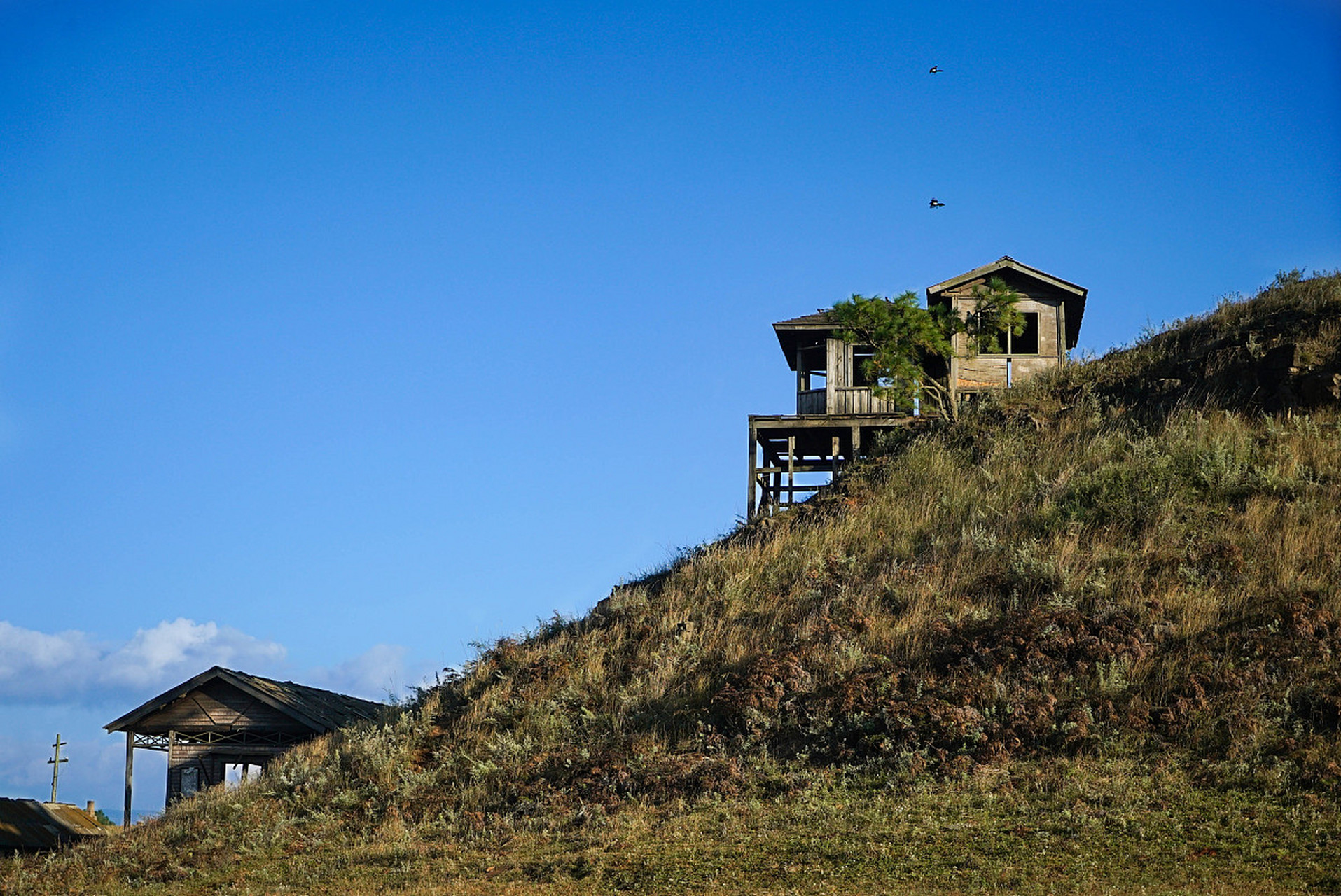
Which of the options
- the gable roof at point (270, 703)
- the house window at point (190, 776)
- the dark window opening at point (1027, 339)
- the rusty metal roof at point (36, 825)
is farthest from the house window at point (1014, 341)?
the rusty metal roof at point (36, 825)

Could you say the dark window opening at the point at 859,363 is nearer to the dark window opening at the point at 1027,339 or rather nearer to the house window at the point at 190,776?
the dark window opening at the point at 1027,339

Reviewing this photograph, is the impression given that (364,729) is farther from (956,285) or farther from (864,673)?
(956,285)

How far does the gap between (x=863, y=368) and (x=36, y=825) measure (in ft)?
88.4

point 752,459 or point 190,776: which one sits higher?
point 752,459

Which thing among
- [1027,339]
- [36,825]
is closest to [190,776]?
[36,825]

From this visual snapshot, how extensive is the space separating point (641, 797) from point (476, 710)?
16.7 ft

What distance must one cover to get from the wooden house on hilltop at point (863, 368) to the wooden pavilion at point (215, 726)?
13.5 m

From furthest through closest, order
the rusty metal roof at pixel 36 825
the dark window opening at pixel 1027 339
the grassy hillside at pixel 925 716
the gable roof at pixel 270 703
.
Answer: the dark window opening at pixel 1027 339
the rusty metal roof at pixel 36 825
the gable roof at pixel 270 703
the grassy hillside at pixel 925 716

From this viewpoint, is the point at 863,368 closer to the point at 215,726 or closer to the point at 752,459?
the point at 752,459

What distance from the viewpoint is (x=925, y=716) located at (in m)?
14.5

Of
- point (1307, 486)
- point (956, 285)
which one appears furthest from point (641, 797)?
point (956, 285)

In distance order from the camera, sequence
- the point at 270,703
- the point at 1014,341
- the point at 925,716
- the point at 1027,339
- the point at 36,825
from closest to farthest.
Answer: the point at 925,716 → the point at 270,703 → the point at 36,825 → the point at 1027,339 → the point at 1014,341

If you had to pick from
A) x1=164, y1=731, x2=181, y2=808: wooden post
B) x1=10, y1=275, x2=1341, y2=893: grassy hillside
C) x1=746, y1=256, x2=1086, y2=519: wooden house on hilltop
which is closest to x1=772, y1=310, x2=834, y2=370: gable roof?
x1=746, y1=256, x2=1086, y2=519: wooden house on hilltop

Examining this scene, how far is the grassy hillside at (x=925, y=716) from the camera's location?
11.6 meters
